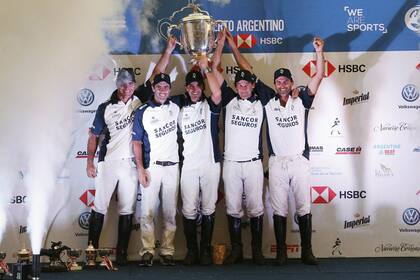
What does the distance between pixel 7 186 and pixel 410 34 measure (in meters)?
4.31

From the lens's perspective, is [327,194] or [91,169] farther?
[327,194]

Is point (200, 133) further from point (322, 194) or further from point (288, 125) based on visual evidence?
point (322, 194)

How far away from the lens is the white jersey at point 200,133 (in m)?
6.27

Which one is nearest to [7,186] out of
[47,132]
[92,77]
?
[47,132]

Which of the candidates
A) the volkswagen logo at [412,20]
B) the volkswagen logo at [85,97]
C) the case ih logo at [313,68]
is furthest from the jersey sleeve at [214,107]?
the volkswagen logo at [412,20]

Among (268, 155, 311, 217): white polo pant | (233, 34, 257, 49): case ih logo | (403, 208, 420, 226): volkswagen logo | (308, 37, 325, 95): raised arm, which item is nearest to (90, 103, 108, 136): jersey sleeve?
(233, 34, 257, 49): case ih logo

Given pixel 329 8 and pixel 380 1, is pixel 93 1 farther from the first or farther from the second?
pixel 380 1

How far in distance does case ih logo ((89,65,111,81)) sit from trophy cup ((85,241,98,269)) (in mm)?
1678

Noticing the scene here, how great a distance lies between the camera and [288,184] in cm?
626

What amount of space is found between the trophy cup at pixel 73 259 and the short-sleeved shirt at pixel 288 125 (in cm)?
204

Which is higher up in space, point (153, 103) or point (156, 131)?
point (153, 103)

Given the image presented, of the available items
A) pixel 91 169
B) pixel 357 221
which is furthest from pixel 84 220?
pixel 357 221

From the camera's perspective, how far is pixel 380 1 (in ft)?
21.8

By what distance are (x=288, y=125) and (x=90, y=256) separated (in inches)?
87.6
